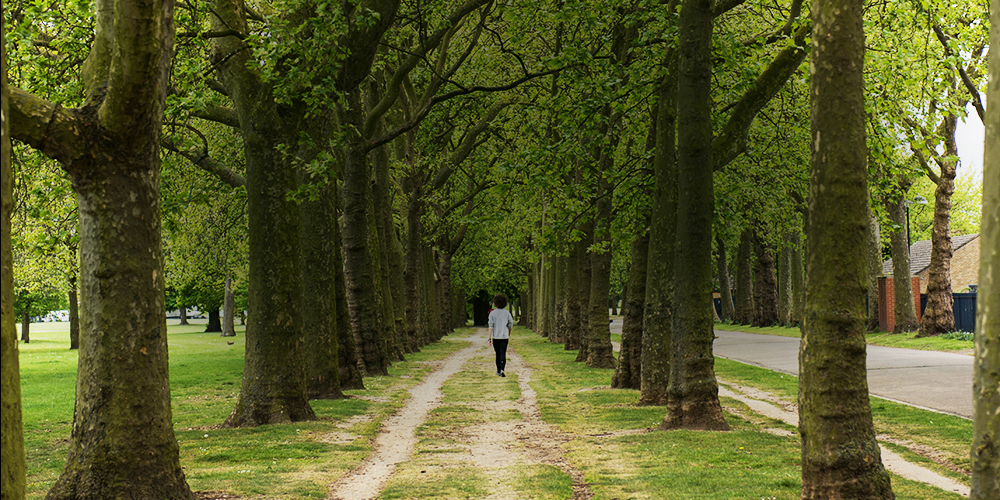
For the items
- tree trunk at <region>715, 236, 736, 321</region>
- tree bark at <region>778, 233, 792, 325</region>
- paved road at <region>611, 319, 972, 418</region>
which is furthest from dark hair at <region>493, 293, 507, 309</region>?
tree trunk at <region>715, 236, 736, 321</region>

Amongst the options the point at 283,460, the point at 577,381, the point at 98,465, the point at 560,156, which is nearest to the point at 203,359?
the point at 577,381

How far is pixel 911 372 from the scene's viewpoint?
57.3 ft

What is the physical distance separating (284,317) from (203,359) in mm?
22320

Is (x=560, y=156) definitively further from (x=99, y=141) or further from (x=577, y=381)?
(x=99, y=141)

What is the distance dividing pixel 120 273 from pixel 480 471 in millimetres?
3951

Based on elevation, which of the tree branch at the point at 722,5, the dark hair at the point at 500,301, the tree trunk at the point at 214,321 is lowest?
the tree trunk at the point at 214,321

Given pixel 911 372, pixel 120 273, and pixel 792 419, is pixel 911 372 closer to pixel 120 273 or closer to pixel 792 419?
pixel 792 419

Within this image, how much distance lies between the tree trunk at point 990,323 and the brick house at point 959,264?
49723 millimetres

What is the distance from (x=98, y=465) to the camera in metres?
6.83

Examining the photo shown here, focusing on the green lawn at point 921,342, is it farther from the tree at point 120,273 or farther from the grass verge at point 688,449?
the tree at point 120,273

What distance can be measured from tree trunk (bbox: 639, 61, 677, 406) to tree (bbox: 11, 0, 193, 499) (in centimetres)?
784

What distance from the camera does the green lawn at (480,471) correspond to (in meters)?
7.57

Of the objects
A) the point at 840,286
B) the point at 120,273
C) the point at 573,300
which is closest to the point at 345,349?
the point at 120,273

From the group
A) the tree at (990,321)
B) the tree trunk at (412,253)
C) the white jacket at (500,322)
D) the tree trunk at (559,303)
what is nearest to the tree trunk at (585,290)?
the white jacket at (500,322)
